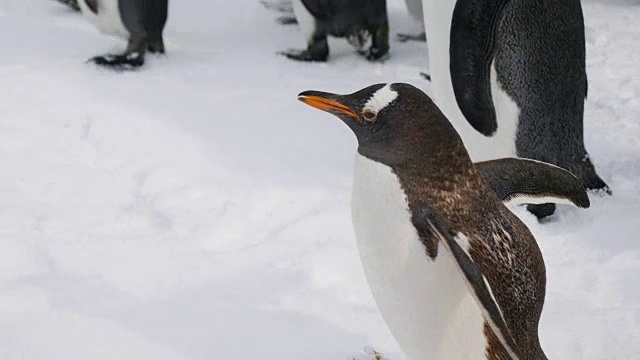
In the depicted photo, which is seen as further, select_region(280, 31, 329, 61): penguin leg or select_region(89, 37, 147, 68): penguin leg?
select_region(280, 31, 329, 61): penguin leg

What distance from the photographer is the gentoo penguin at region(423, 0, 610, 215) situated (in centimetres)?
210

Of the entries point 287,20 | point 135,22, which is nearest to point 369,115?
point 135,22

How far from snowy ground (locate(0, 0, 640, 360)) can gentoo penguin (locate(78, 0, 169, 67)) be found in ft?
0.24

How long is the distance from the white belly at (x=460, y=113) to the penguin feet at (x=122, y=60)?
135 cm

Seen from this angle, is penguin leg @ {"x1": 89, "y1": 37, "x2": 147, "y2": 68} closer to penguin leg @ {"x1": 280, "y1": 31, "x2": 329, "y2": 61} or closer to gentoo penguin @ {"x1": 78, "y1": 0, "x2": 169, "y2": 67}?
gentoo penguin @ {"x1": 78, "y1": 0, "x2": 169, "y2": 67}

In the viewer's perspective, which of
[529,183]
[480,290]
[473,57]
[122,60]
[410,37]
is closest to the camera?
[480,290]

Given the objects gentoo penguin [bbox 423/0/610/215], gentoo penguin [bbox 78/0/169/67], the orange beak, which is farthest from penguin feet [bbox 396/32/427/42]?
the orange beak

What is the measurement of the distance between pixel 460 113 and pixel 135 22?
61.6 inches

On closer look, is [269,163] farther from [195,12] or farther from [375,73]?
[195,12]

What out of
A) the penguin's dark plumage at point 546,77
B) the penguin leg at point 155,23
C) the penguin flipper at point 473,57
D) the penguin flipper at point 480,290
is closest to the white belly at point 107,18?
the penguin leg at point 155,23

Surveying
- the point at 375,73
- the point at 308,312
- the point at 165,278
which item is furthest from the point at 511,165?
the point at 375,73

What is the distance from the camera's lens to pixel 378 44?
3.43 m

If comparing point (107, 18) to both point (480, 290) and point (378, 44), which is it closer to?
point (378, 44)

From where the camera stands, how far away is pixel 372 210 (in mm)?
1224
